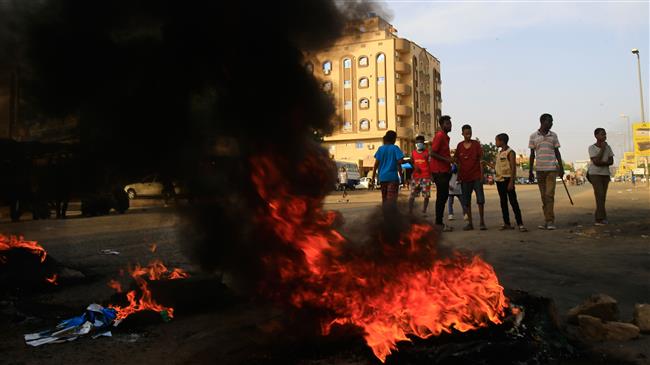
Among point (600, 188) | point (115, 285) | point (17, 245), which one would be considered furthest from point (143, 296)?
point (600, 188)

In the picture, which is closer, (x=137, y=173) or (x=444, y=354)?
(x=444, y=354)

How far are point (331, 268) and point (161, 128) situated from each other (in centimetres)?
204

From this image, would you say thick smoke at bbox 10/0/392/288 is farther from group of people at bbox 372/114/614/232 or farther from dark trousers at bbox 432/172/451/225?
dark trousers at bbox 432/172/451/225

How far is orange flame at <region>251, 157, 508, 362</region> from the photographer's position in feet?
9.32

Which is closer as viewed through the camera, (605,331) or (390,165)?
(605,331)

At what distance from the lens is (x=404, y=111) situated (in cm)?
5738

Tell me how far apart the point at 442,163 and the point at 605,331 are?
5305 mm

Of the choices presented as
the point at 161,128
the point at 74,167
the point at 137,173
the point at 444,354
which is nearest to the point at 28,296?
the point at 74,167

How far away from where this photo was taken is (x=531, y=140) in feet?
27.6

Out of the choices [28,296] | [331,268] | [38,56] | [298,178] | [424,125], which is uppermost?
[424,125]

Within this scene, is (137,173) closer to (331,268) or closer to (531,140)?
(331,268)

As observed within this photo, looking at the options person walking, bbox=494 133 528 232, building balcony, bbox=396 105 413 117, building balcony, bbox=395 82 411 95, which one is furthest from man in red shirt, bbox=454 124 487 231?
building balcony, bbox=395 82 411 95

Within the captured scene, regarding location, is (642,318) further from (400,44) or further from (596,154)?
(400,44)

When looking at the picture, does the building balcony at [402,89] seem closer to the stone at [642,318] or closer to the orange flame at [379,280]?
the orange flame at [379,280]
